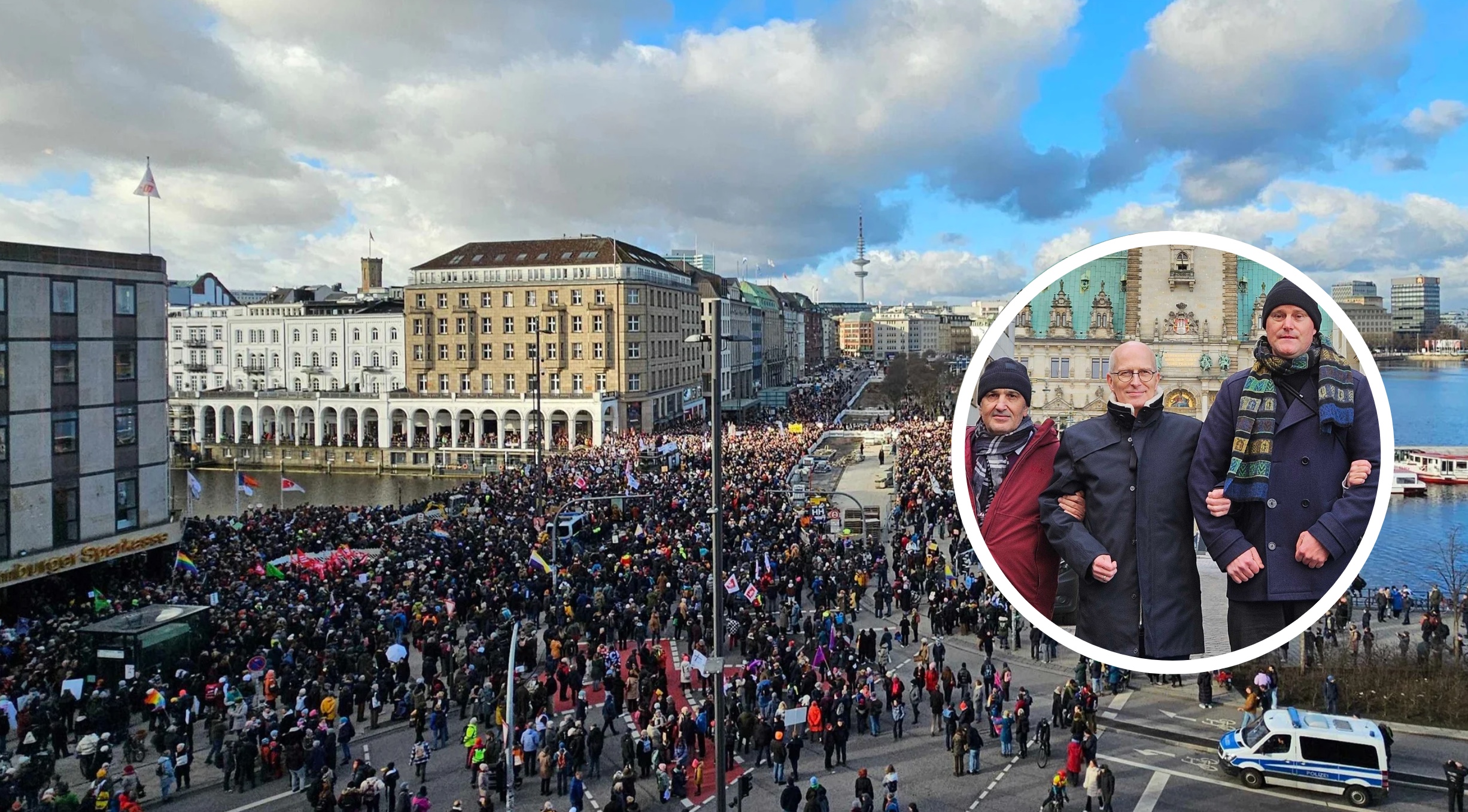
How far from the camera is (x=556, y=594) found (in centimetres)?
2886

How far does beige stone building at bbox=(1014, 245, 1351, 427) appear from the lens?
213 inches

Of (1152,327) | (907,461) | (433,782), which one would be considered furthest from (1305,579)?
(907,461)

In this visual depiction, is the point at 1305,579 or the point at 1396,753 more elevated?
the point at 1305,579

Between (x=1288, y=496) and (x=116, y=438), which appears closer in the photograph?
(x=1288, y=496)

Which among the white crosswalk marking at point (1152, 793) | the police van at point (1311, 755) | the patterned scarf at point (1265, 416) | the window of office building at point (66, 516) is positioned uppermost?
the patterned scarf at point (1265, 416)

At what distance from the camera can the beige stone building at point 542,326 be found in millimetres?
84625

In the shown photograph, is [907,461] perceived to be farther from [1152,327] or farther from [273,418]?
[273,418]

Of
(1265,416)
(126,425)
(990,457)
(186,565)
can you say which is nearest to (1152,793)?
(990,457)

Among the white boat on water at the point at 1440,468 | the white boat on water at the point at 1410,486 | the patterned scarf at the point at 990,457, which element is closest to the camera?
the patterned scarf at the point at 990,457

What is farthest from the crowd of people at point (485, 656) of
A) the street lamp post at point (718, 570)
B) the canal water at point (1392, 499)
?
the canal water at point (1392, 499)

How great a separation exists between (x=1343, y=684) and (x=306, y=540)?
33.5m

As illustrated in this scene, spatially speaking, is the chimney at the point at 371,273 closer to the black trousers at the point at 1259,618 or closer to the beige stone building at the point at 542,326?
the beige stone building at the point at 542,326

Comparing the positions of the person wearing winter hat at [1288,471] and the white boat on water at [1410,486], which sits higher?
the person wearing winter hat at [1288,471]

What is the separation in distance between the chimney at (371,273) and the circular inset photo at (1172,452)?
126m
